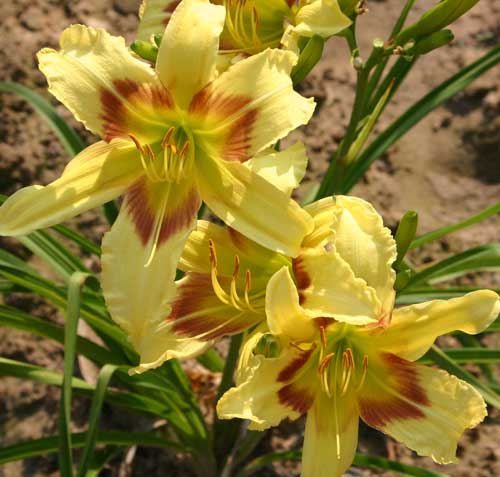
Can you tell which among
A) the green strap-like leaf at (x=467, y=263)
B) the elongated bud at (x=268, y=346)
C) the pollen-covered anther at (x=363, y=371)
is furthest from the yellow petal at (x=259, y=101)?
the green strap-like leaf at (x=467, y=263)

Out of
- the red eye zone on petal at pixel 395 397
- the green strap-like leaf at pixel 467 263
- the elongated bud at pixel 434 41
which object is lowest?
the green strap-like leaf at pixel 467 263

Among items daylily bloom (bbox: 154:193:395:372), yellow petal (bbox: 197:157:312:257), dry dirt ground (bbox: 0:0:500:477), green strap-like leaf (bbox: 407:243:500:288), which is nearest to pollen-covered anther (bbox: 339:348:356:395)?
daylily bloom (bbox: 154:193:395:372)

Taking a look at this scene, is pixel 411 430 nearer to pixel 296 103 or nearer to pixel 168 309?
pixel 168 309

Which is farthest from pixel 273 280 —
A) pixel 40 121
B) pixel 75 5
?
pixel 75 5

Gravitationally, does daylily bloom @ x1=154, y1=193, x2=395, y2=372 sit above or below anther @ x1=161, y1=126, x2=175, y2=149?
below

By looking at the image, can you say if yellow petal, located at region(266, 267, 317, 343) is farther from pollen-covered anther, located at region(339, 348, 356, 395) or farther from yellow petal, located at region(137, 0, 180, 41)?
yellow petal, located at region(137, 0, 180, 41)

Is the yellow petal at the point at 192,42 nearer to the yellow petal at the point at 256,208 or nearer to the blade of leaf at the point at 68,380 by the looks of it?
the yellow petal at the point at 256,208

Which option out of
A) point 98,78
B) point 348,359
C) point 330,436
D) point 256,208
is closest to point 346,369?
point 348,359

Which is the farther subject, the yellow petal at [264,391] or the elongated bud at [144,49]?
the elongated bud at [144,49]
